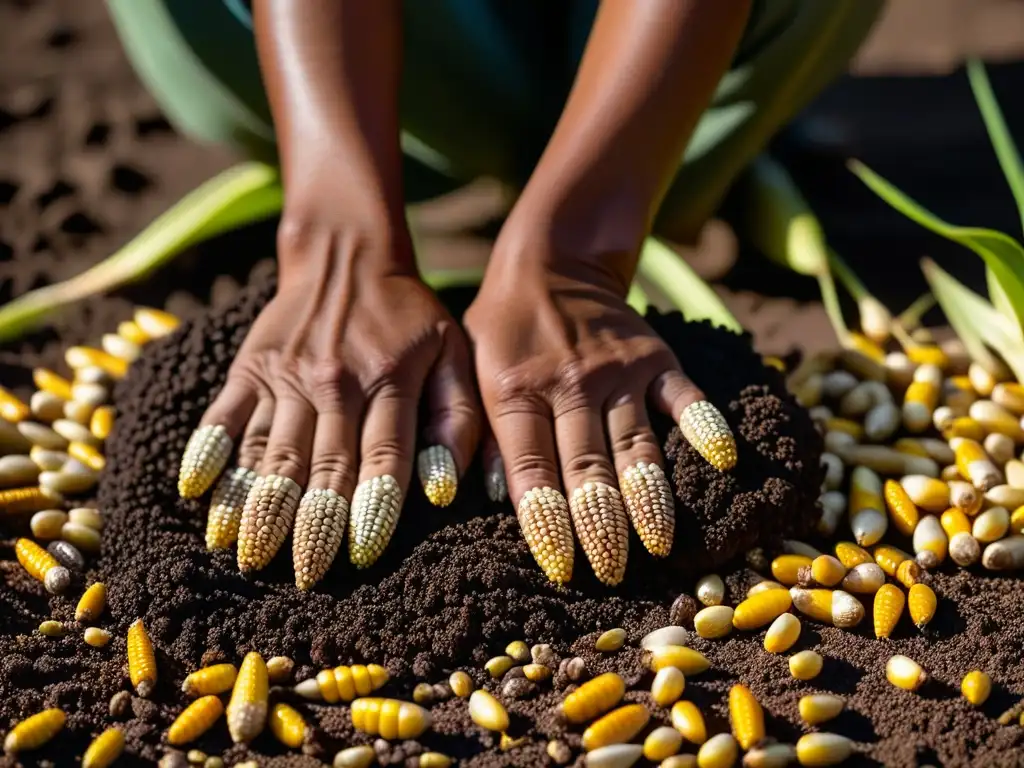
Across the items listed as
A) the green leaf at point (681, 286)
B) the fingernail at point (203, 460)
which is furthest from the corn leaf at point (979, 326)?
the fingernail at point (203, 460)

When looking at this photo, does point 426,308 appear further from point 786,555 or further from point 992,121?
point 992,121

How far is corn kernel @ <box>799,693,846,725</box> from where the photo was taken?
134cm

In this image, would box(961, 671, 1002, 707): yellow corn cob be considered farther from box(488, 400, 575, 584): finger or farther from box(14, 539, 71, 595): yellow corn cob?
box(14, 539, 71, 595): yellow corn cob

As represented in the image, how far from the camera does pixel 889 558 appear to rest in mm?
1648

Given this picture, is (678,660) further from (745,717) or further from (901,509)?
(901,509)

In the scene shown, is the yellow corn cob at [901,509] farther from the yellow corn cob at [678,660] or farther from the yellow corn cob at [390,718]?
the yellow corn cob at [390,718]

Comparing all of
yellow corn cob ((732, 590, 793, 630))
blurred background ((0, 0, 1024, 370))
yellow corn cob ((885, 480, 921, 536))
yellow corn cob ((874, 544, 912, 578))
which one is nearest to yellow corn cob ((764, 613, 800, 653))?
yellow corn cob ((732, 590, 793, 630))

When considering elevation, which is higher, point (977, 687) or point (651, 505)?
point (651, 505)

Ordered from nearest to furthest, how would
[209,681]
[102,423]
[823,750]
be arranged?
[823,750]
[209,681]
[102,423]

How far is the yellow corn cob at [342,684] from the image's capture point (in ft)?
4.58

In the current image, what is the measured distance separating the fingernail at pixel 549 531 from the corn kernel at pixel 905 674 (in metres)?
0.41

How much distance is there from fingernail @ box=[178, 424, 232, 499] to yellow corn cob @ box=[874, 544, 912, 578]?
94 centimetres

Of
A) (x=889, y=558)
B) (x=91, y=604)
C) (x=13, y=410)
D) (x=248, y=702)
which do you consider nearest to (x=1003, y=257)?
(x=889, y=558)

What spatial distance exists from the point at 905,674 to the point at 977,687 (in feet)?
0.27
